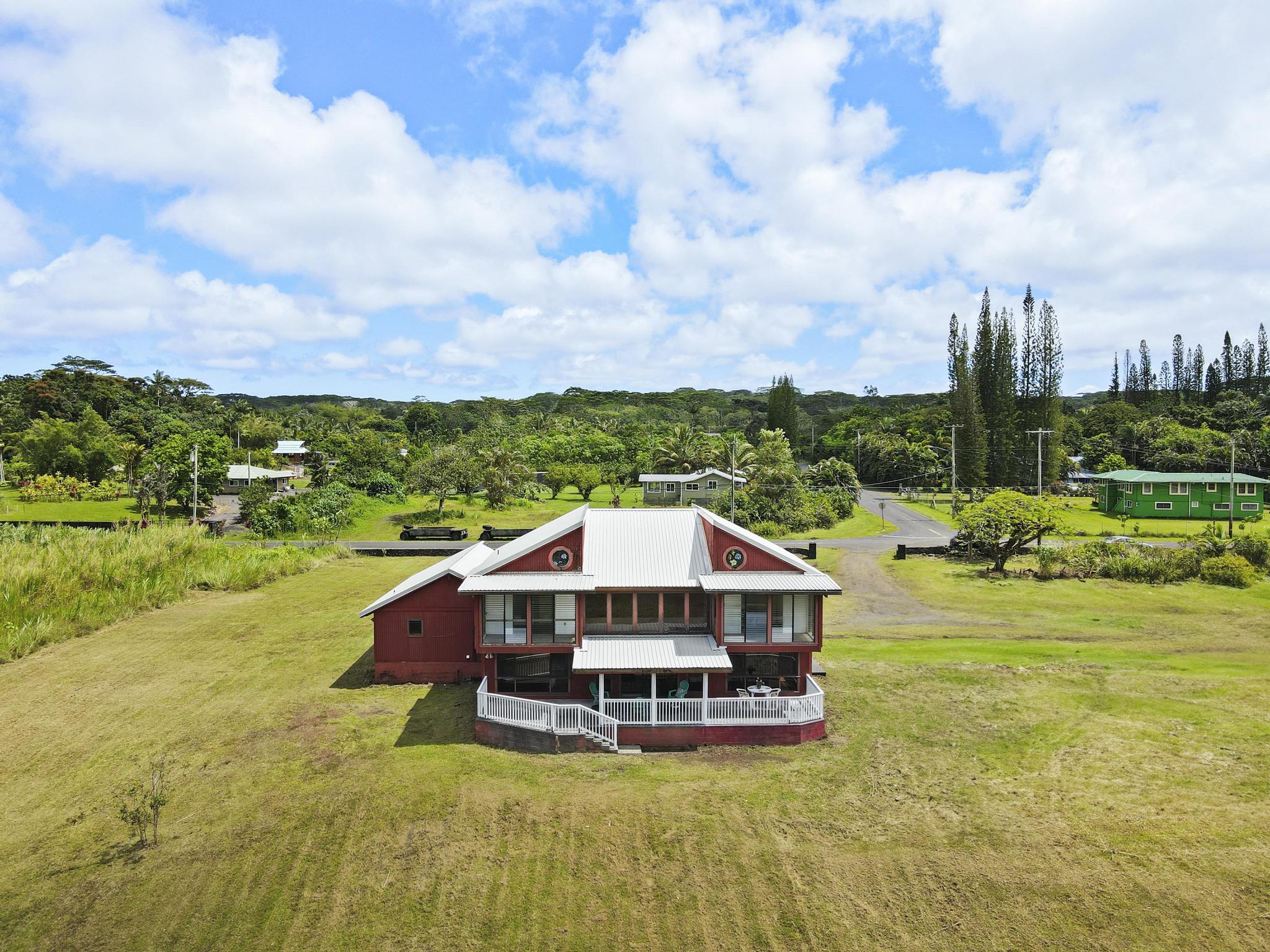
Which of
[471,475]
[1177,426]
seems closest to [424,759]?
[471,475]

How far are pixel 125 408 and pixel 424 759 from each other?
349 feet

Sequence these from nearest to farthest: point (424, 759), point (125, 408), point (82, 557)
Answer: point (424, 759) → point (82, 557) → point (125, 408)

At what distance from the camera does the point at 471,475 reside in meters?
68.8

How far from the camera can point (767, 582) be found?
2286 cm

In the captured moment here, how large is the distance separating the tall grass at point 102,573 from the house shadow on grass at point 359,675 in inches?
526

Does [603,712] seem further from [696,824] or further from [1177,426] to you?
[1177,426]

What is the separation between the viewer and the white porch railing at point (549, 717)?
21094 millimetres

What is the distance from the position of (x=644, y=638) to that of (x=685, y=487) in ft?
164

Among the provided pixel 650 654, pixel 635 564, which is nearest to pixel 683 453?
pixel 635 564

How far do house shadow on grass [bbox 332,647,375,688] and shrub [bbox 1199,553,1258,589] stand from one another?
4461cm

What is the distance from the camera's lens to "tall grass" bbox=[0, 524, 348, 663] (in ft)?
102

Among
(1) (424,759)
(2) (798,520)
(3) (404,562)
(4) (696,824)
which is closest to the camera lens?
(4) (696,824)

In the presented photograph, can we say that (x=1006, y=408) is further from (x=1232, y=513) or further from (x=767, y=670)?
(x=767, y=670)

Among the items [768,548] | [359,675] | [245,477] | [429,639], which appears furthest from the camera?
[245,477]
